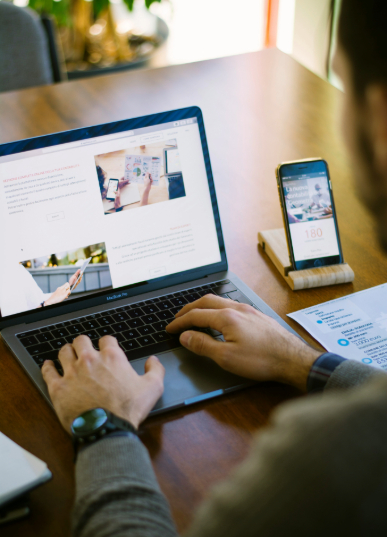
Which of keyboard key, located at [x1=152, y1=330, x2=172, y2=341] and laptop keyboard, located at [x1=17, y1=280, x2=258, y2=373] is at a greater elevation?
laptop keyboard, located at [x1=17, y1=280, x2=258, y2=373]

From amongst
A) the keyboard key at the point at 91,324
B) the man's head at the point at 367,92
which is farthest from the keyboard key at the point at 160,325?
the man's head at the point at 367,92

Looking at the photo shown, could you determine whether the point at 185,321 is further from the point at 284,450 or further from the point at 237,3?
the point at 237,3

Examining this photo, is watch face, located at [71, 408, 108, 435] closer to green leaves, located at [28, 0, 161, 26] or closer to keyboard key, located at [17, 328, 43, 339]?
keyboard key, located at [17, 328, 43, 339]

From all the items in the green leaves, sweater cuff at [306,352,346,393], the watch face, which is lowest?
sweater cuff at [306,352,346,393]

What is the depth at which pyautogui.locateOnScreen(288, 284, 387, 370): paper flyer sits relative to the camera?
0.91 m

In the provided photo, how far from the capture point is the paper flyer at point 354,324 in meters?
0.91

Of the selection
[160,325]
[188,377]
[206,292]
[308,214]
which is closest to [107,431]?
[188,377]

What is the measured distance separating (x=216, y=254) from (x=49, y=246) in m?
0.34

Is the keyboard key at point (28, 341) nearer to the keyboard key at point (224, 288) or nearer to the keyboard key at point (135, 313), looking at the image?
the keyboard key at point (135, 313)

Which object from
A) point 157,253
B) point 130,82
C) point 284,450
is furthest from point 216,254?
point 130,82

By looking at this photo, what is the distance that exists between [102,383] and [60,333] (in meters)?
0.21

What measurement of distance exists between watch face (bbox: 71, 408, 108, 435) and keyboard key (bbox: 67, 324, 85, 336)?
0.84 feet

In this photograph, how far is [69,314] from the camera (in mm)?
1007

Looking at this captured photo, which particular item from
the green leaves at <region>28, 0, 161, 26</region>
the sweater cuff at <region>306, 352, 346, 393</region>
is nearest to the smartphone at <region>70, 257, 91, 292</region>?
the sweater cuff at <region>306, 352, 346, 393</region>
